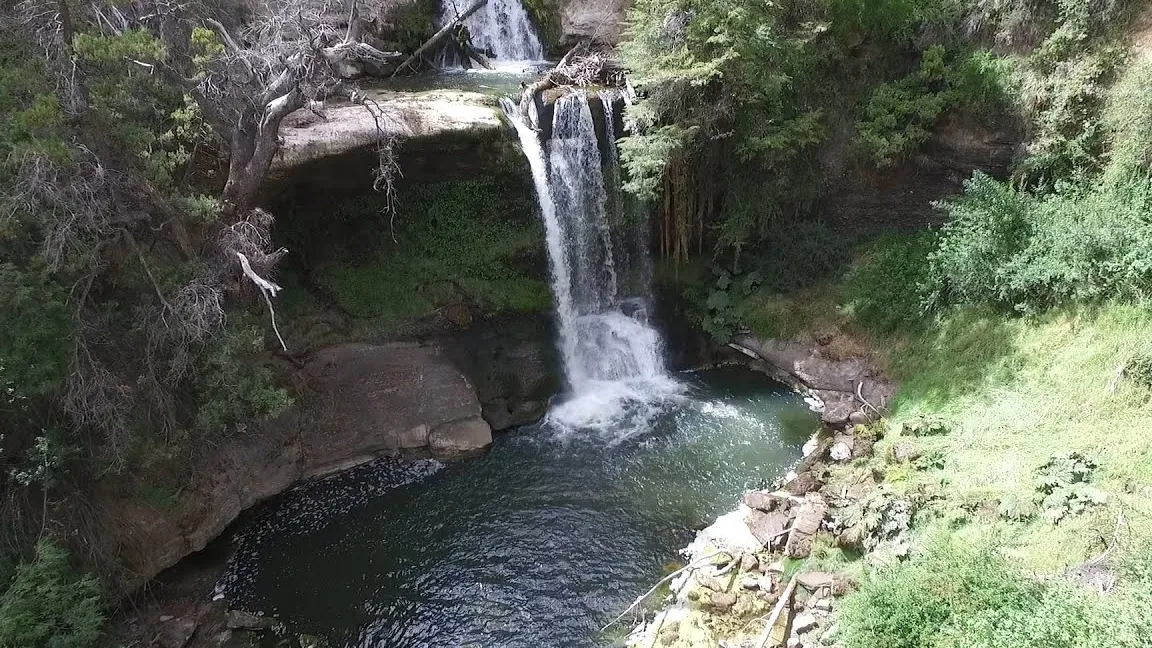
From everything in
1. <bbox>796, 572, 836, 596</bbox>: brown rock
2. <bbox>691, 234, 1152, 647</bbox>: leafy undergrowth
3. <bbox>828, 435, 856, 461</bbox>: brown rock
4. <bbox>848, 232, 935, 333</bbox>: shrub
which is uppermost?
<bbox>848, 232, 935, 333</bbox>: shrub

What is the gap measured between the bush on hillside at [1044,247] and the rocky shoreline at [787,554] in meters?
3.26

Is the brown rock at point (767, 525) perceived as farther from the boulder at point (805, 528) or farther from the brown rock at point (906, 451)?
the brown rock at point (906, 451)

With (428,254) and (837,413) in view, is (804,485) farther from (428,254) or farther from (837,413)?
(428,254)

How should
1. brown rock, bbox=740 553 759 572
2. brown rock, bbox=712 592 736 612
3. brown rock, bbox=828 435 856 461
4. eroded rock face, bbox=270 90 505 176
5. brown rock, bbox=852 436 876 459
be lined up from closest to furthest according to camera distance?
brown rock, bbox=712 592 736 612 < brown rock, bbox=740 553 759 572 < brown rock, bbox=852 436 876 459 < brown rock, bbox=828 435 856 461 < eroded rock face, bbox=270 90 505 176

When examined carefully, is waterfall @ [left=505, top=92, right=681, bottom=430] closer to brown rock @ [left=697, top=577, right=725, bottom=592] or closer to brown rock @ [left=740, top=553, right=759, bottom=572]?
brown rock @ [left=740, top=553, right=759, bottom=572]

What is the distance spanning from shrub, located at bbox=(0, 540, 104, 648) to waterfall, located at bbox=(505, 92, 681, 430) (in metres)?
8.04

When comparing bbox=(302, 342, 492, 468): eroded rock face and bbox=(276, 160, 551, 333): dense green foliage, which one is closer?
bbox=(302, 342, 492, 468): eroded rock face

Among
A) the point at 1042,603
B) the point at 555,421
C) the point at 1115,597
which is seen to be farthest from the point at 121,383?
the point at 1115,597

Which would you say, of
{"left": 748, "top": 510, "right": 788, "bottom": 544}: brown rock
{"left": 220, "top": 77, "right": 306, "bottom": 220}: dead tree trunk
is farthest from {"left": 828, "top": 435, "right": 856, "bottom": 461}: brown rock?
{"left": 220, "top": 77, "right": 306, "bottom": 220}: dead tree trunk

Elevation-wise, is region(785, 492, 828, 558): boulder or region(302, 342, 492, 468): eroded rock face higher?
region(302, 342, 492, 468): eroded rock face

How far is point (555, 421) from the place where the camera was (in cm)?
1361

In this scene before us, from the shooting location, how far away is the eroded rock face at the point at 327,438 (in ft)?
33.1

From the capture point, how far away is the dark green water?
364 inches

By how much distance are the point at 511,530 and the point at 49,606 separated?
589 centimetres
